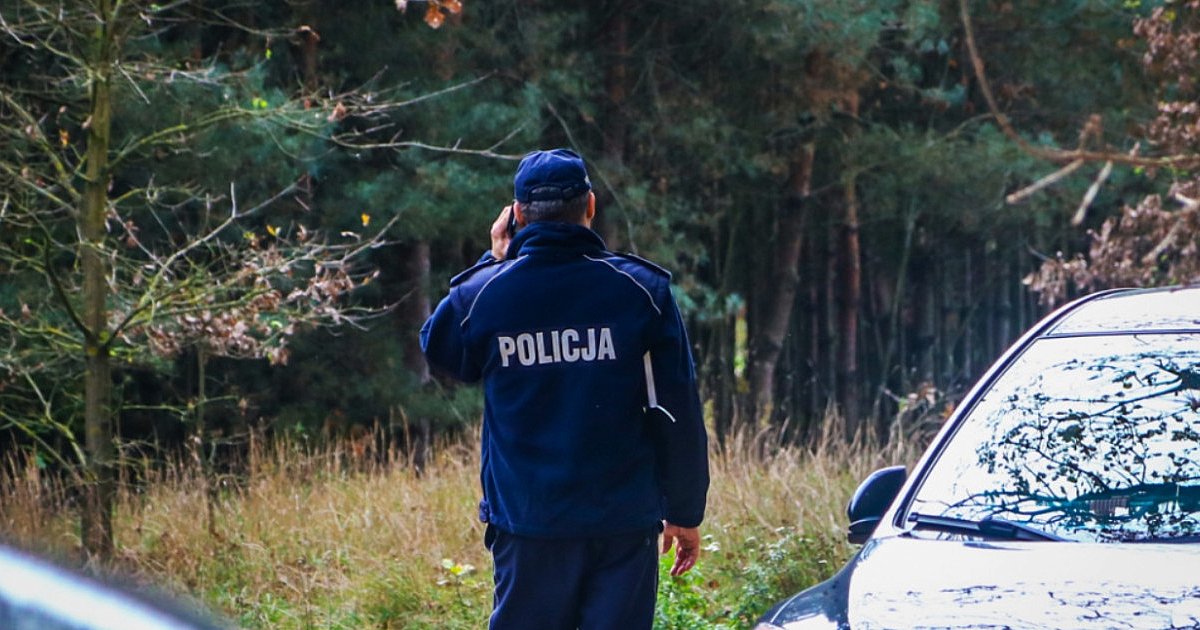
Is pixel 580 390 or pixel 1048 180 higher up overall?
pixel 1048 180

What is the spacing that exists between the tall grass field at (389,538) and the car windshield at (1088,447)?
8.81ft

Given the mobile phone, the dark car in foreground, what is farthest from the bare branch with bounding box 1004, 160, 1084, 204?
the mobile phone

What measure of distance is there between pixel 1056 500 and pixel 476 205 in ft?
37.3

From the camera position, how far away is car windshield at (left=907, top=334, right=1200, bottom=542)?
3926mm

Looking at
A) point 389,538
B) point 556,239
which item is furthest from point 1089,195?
point 389,538

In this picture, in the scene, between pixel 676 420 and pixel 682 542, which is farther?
pixel 682 542

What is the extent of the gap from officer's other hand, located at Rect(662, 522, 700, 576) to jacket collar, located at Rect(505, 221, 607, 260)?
0.75m

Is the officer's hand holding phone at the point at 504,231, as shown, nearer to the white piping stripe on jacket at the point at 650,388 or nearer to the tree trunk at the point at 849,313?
the white piping stripe on jacket at the point at 650,388

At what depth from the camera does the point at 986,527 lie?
3.95 metres

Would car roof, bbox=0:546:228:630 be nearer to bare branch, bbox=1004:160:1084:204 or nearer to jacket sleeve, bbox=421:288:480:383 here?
jacket sleeve, bbox=421:288:480:383

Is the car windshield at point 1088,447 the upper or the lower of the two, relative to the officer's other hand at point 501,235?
lower

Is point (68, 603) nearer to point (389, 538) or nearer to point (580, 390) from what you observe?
point (580, 390)

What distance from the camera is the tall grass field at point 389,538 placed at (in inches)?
280

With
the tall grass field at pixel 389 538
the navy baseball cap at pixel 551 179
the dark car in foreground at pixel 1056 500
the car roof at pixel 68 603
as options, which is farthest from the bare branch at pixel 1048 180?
the car roof at pixel 68 603
